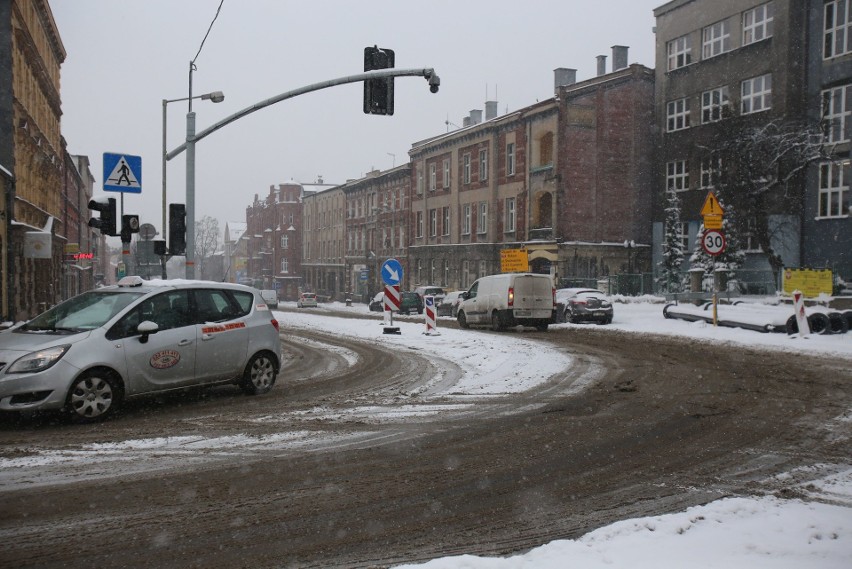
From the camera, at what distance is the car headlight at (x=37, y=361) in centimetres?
781

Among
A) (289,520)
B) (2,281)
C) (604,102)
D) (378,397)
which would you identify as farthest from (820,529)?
(604,102)

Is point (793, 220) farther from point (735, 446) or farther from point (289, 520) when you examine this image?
point (289, 520)

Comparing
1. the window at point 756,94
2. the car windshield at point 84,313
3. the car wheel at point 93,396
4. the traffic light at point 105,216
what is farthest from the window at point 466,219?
the car wheel at point 93,396

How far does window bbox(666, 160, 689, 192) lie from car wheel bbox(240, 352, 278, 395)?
32825 millimetres

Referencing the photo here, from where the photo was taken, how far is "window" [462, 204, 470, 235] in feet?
172

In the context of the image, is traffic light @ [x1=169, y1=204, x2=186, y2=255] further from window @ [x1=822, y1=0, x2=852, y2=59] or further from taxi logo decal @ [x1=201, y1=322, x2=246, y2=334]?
window @ [x1=822, y1=0, x2=852, y2=59]

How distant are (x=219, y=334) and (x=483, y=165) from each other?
138 feet

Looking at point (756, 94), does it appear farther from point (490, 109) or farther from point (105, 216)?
point (105, 216)

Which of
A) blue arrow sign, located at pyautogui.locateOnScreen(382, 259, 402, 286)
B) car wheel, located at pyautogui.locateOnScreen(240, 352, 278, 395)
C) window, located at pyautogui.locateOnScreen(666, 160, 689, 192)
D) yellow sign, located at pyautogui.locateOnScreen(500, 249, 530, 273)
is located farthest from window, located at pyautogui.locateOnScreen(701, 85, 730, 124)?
car wheel, located at pyautogui.locateOnScreen(240, 352, 278, 395)

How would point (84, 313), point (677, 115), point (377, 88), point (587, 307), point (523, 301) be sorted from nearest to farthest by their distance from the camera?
1. point (84, 313)
2. point (377, 88)
3. point (523, 301)
4. point (587, 307)
5. point (677, 115)

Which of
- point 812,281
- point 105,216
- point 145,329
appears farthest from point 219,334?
point 812,281

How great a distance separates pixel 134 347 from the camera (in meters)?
8.74

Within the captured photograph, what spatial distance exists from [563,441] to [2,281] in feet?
75.8

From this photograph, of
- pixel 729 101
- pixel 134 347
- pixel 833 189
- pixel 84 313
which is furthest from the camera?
pixel 729 101
